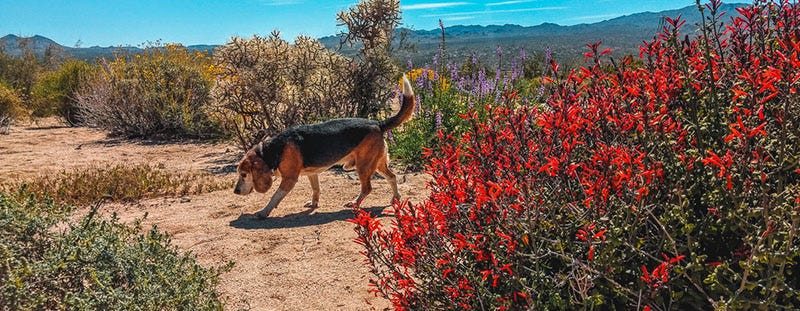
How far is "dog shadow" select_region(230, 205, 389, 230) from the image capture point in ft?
18.3

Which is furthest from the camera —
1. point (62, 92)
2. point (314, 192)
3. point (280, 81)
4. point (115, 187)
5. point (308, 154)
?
point (62, 92)

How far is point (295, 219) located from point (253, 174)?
2.19 feet

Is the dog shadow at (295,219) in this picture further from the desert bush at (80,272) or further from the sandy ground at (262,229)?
the desert bush at (80,272)

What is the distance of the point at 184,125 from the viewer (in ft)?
40.0

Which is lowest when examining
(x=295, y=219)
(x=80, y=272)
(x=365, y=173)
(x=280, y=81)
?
(x=295, y=219)

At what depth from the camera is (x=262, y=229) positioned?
5.46 metres

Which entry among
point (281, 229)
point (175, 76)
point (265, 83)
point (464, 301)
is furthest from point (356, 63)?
point (464, 301)

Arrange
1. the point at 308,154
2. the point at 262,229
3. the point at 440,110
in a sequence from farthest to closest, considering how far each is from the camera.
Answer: the point at 440,110 → the point at 308,154 → the point at 262,229

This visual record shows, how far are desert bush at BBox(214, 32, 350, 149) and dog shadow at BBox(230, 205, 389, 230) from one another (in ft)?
10.6

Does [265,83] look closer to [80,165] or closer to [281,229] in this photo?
[80,165]

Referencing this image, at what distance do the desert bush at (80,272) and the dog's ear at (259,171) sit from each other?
270cm

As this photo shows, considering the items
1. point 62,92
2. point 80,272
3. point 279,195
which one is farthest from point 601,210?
point 62,92

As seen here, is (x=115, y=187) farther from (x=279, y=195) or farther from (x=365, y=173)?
(x=365, y=173)

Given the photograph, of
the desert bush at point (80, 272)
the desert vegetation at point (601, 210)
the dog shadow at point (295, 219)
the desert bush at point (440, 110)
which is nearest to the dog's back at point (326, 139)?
the dog shadow at point (295, 219)
